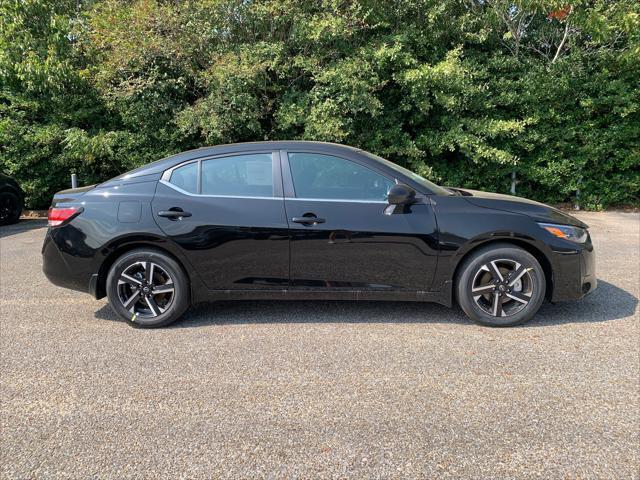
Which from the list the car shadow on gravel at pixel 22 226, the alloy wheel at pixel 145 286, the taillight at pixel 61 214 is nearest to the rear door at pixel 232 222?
the alloy wheel at pixel 145 286

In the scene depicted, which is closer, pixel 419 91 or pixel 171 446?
pixel 171 446

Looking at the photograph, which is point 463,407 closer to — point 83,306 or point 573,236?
point 573,236

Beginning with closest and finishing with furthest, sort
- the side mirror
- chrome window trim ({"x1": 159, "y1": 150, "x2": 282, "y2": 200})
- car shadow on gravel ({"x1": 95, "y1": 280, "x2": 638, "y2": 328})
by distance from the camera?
the side mirror
chrome window trim ({"x1": 159, "y1": 150, "x2": 282, "y2": 200})
car shadow on gravel ({"x1": 95, "y1": 280, "x2": 638, "y2": 328})

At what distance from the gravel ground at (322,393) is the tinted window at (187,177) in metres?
1.20

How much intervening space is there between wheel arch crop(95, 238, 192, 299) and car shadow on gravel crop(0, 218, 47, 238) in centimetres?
574

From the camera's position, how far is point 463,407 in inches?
107

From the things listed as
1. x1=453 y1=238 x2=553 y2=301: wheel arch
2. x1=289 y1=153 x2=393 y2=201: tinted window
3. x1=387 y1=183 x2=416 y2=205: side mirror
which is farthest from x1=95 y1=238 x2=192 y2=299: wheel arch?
x1=453 y1=238 x2=553 y2=301: wheel arch

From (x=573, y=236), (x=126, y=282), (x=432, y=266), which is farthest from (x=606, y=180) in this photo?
(x=126, y=282)

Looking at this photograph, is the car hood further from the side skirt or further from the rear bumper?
the side skirt

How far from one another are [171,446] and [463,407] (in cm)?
165

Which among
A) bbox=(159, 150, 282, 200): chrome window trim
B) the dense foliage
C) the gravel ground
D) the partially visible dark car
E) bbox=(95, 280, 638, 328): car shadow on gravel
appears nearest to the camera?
the gravel ground

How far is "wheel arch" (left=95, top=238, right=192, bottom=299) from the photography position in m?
3.94

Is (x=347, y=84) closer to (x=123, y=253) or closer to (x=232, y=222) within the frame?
(x=232, y=222)

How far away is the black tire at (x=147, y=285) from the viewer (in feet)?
12.9
